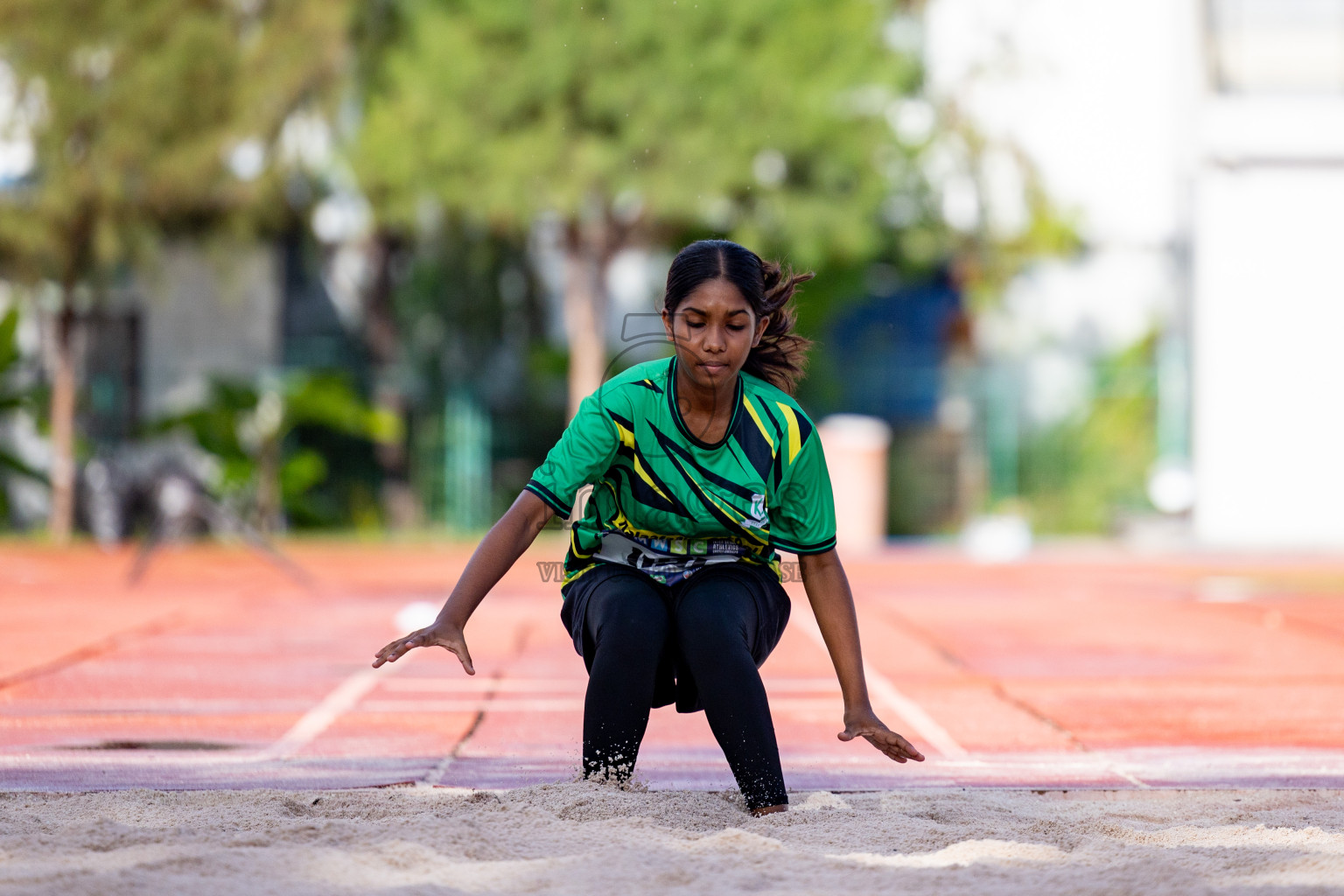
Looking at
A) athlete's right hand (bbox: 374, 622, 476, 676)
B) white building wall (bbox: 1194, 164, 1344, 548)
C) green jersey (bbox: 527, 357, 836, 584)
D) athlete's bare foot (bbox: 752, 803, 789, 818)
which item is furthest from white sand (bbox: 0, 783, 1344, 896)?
white building wall (bbox: 1194, 164, 1344, 548)

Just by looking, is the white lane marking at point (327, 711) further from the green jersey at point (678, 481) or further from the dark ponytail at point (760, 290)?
the dark ponytail at point (760, 290)

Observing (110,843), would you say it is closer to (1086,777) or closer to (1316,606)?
(1086,777)

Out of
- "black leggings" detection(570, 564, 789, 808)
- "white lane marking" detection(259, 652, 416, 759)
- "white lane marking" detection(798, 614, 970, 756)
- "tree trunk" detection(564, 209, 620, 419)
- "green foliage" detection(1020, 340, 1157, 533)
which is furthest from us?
"green foliage" detection(1020, 340, 1157, 533)

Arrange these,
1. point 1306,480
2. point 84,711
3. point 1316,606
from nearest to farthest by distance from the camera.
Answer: point 84,711 → point 1316,606 → point 1306,480

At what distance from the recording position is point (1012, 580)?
12039 millimetres

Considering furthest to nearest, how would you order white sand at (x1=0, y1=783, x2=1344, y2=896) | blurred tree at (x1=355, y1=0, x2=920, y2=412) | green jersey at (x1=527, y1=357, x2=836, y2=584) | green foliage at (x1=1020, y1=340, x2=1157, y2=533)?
1. green foliage at (x1=1020, y1=340, x2=1157, y2=533)
2. blurred tree at (x1=355, y1=0, x2=920, y2=412)
3. green jersey at (x1=527, y1=357, x2=836, y2=584)
4. white sand at (x1=0, y1=783, x2=1344, y2=896)

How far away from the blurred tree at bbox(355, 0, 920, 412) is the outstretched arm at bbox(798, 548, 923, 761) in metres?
11.2

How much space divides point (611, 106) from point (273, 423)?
4.65 metres

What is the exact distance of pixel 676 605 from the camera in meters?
3.58

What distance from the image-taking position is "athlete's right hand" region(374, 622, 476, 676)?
3100 mm

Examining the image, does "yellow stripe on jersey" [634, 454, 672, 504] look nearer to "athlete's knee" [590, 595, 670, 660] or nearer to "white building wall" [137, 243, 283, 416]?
"athlete's knee" [590, 595, 670, 660]

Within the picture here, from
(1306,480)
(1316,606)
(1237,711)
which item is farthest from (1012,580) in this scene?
(1237,711)

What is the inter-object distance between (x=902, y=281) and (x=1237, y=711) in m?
13.4

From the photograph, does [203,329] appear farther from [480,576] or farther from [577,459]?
[480,576]
